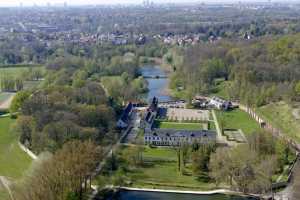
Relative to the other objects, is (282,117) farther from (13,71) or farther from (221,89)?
(13,71)

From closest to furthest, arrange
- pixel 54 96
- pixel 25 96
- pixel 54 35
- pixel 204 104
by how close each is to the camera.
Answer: pixel 54 96, pixel 25 96, pixel 204 104, pixel 54 35

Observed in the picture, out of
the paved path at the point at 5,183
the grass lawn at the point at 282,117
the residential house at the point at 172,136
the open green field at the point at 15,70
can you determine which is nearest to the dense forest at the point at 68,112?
the residential house at the point at 172,136

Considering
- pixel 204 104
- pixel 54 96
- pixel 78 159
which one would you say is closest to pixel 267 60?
pixel 204 104

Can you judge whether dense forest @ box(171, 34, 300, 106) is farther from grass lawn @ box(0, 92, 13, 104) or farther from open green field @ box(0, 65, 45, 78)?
open green field @ box(0, 65, 45, 78)

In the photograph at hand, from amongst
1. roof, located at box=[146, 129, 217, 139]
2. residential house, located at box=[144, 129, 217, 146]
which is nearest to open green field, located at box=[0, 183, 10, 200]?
residential house, located at box=[144, 129, 217, 146]

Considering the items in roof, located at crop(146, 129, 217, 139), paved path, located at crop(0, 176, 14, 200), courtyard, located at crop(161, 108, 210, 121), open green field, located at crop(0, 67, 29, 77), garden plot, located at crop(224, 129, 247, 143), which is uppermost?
roof, located at crop(146, 129, 217, 139)

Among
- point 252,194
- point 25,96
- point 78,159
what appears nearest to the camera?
point 78,159

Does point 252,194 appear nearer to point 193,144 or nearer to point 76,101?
point 193,144
